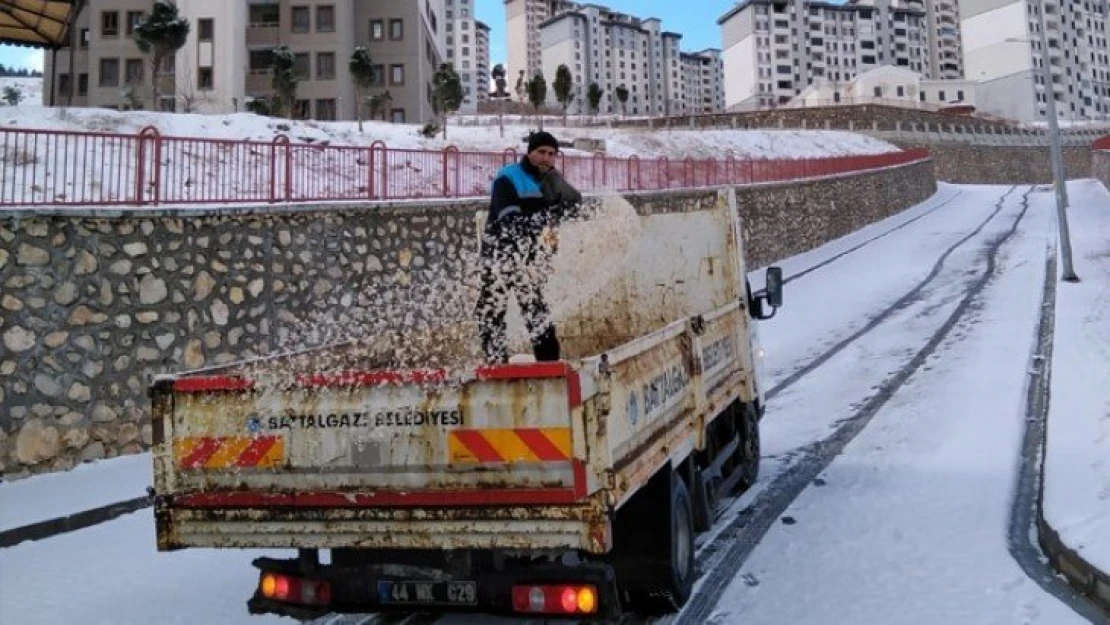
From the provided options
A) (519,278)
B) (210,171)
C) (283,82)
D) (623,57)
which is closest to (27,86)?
(623,57)

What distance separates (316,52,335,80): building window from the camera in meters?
44.1

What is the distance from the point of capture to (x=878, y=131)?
66.9m

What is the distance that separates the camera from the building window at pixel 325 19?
44.0 meters

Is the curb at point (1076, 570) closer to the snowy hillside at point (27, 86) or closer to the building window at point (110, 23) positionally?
the building window at point (110, 23)

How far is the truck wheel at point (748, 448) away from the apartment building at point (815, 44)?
4820 inches

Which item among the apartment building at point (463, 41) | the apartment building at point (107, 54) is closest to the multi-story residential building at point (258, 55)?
the apartment building at point (107, 54)

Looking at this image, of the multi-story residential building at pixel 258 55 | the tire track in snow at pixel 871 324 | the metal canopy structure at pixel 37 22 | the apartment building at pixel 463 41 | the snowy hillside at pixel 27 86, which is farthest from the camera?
the apartment building at pixel 463 41

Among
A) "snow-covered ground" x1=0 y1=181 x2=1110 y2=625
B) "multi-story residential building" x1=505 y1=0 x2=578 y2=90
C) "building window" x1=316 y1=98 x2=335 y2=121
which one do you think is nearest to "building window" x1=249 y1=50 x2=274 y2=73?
"building window" x1=316 y1=98 x2=335 y2=121

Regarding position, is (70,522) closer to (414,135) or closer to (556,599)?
(556,599)

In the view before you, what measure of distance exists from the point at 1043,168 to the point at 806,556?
287 feet

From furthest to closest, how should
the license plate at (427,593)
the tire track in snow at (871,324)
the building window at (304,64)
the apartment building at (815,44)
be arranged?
the apartment building at (815,44), the building window at (304,64), the tire track in snow at (871,324), the license plate at (427,593)

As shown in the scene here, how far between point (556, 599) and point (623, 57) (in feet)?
536

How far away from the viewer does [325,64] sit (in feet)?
145

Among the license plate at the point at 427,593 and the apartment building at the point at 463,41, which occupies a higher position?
the apartment building at the point at 463,41
